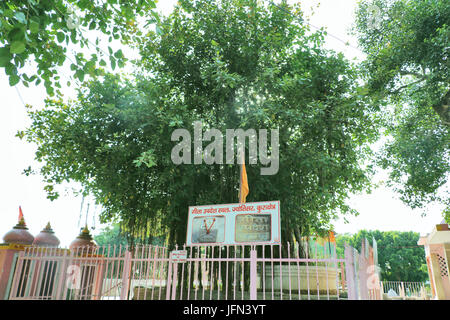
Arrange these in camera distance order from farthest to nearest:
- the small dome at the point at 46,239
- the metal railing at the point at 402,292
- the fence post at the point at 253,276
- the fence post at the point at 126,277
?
the metal railing at the point at 402,292
the small dome at the point at 46,239
the fence post at the point at 126,277
the fence post at the point at 253,276

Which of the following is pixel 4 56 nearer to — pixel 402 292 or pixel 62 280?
pixel 62 280

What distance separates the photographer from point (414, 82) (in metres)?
9.93

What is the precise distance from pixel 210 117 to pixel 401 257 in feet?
91.2

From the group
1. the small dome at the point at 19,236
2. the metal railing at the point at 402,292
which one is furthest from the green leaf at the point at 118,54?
the metal railing at the point at 402,292

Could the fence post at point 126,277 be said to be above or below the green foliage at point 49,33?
below

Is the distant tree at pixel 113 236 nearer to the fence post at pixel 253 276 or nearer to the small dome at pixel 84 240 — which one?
the small dome at pixel 84 240

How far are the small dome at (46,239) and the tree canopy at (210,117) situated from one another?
1613mm

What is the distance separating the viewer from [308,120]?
6.47m

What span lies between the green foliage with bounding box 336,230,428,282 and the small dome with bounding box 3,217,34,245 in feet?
80.8

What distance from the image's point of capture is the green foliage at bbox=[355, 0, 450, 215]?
859 cm

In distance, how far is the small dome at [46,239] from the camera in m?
8.32

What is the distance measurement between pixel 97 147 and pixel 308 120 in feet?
14.7
